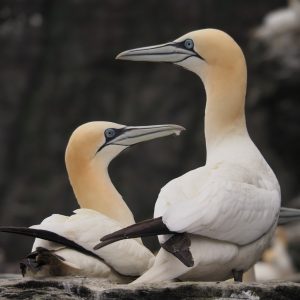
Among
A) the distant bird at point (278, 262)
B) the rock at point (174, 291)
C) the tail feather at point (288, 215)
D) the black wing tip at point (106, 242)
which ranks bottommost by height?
the distant bird at point (278, 262)

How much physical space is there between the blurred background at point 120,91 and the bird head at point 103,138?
15043 mm

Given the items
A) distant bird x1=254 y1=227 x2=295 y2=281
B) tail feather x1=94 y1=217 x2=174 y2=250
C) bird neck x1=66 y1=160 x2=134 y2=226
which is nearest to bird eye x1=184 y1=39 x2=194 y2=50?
bird neck x1=66 y1=160 x2=134 y2=226

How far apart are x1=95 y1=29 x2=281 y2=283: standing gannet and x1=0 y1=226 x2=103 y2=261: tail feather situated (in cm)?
41

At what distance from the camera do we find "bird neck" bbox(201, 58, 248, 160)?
26.8 feet

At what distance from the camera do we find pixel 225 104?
8.22 metres

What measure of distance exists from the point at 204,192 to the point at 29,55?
1918cm

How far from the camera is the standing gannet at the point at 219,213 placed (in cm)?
681

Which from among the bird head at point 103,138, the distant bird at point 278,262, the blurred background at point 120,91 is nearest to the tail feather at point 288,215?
the bird head at point 103,138

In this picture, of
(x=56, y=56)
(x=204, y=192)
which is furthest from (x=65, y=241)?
(x=56, y=56)

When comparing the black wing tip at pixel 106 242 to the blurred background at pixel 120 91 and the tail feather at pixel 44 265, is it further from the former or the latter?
the blurred background at pixel 120 91

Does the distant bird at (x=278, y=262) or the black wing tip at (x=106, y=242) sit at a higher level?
the black wing tip at (x=106, y=242)

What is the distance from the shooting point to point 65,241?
7234 mm

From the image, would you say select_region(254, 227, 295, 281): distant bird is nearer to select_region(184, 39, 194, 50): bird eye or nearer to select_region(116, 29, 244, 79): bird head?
select_region(116, 29, 244, 79): bird head

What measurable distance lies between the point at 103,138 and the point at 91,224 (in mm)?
1455
